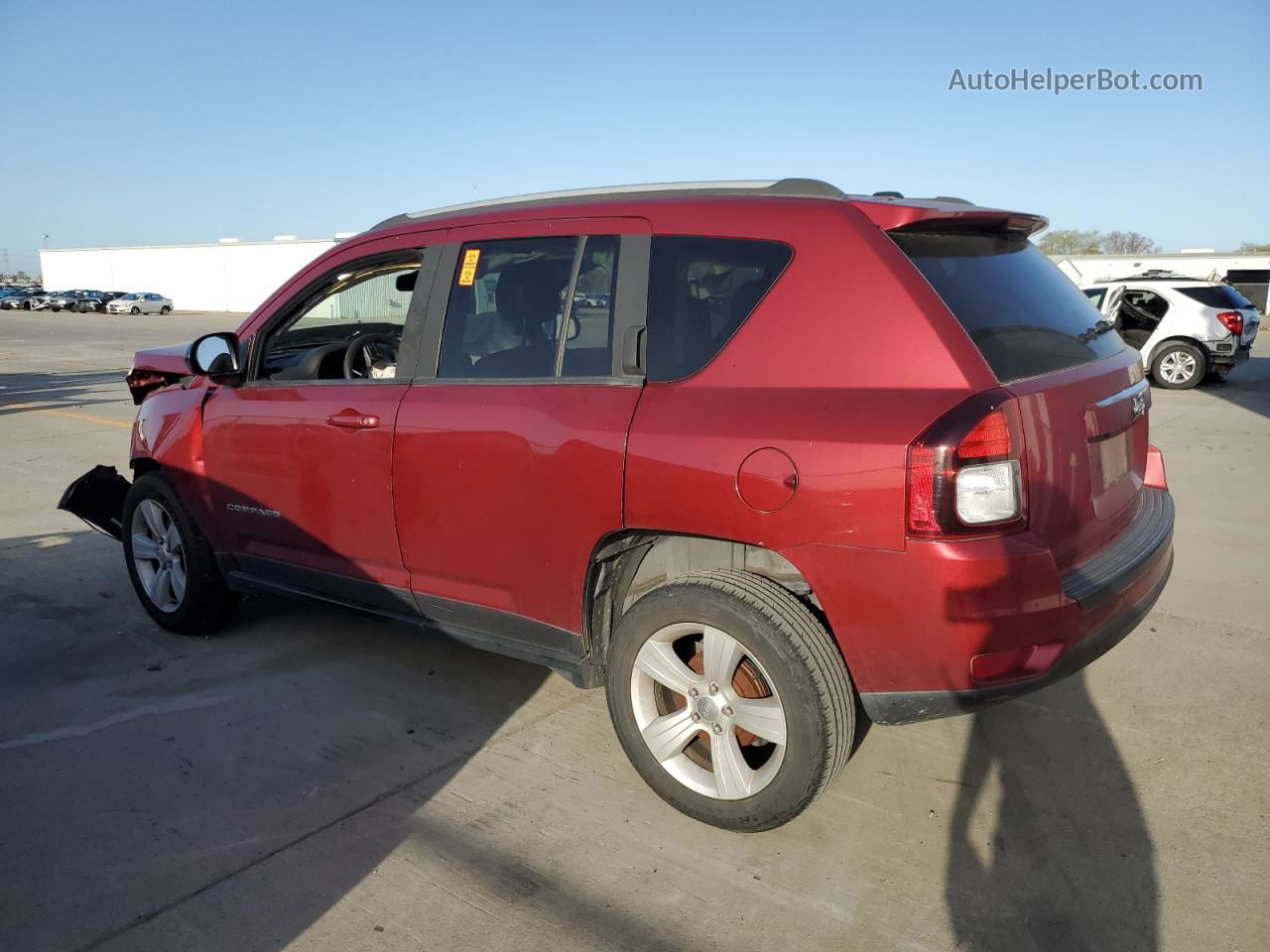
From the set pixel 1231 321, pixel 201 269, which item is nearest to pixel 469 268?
pixel 1231 321

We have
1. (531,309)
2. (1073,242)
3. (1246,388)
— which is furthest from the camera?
(1073,242)

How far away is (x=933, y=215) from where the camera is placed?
9.41 feet

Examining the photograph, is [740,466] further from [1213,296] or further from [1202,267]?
[1202,267]

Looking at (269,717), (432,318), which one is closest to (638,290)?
(432,318)

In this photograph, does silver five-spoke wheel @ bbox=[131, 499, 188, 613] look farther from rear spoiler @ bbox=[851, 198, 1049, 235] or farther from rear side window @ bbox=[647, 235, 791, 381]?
rear spoiler @ bbox=[851, 198, 1049, 235]

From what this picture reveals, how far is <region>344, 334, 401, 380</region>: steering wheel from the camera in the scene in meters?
4.36

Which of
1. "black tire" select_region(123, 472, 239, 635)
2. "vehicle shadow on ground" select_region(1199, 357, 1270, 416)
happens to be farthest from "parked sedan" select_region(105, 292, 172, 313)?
"black tire" select_region(123, 472, 239, 635)

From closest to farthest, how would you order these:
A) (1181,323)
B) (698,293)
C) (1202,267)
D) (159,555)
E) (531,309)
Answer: (698,293) → (531,309) → (159,555) → (1181,323) → (1202,267)

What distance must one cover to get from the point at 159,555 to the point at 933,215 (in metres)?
3.89

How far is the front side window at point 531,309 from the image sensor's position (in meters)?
3.30

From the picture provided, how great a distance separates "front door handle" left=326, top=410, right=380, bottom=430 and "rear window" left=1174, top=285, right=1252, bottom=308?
15062 mm

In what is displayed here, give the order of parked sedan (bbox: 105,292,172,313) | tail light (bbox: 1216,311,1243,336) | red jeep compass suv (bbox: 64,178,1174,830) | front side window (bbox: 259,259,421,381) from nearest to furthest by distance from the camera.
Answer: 1. red jeep compass suv (bbox: 64,178,1174,830)
2. front side window (bbox: 259,259,421,381)
3. tail light (bbox: 1216,311,1243,336)
4. parked sedan (bbox: 105,292,172,313)

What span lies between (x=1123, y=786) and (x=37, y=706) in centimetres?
410

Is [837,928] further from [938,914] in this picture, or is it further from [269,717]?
[269,717]
